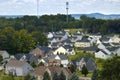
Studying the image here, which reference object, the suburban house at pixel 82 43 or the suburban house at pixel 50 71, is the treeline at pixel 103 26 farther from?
the suburban house at pixel 50 71

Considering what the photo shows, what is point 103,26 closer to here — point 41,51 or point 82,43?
point 82,43

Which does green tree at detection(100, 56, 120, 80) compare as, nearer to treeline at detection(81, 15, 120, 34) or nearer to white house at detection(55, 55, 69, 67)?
white house at detection(55, 55, 69, 67)

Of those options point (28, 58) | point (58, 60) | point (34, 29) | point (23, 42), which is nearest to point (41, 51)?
point (23, 42)

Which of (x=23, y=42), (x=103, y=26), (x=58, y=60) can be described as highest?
(x=23, y=42)

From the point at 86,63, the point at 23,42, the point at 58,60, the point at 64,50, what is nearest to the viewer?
the point at 86,63

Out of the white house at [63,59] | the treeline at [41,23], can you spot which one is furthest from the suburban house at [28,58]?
the treeline at [41,23]

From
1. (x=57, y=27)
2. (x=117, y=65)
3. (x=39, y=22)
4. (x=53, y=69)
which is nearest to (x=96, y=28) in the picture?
(x=57, y=27)

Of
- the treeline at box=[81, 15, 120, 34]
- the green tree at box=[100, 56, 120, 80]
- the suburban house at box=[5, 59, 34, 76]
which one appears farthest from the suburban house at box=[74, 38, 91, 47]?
the green tree at box=[100, 56, 120, 80]

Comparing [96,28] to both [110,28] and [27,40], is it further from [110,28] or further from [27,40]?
[27,40]

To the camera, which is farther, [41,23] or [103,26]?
[41,23]
